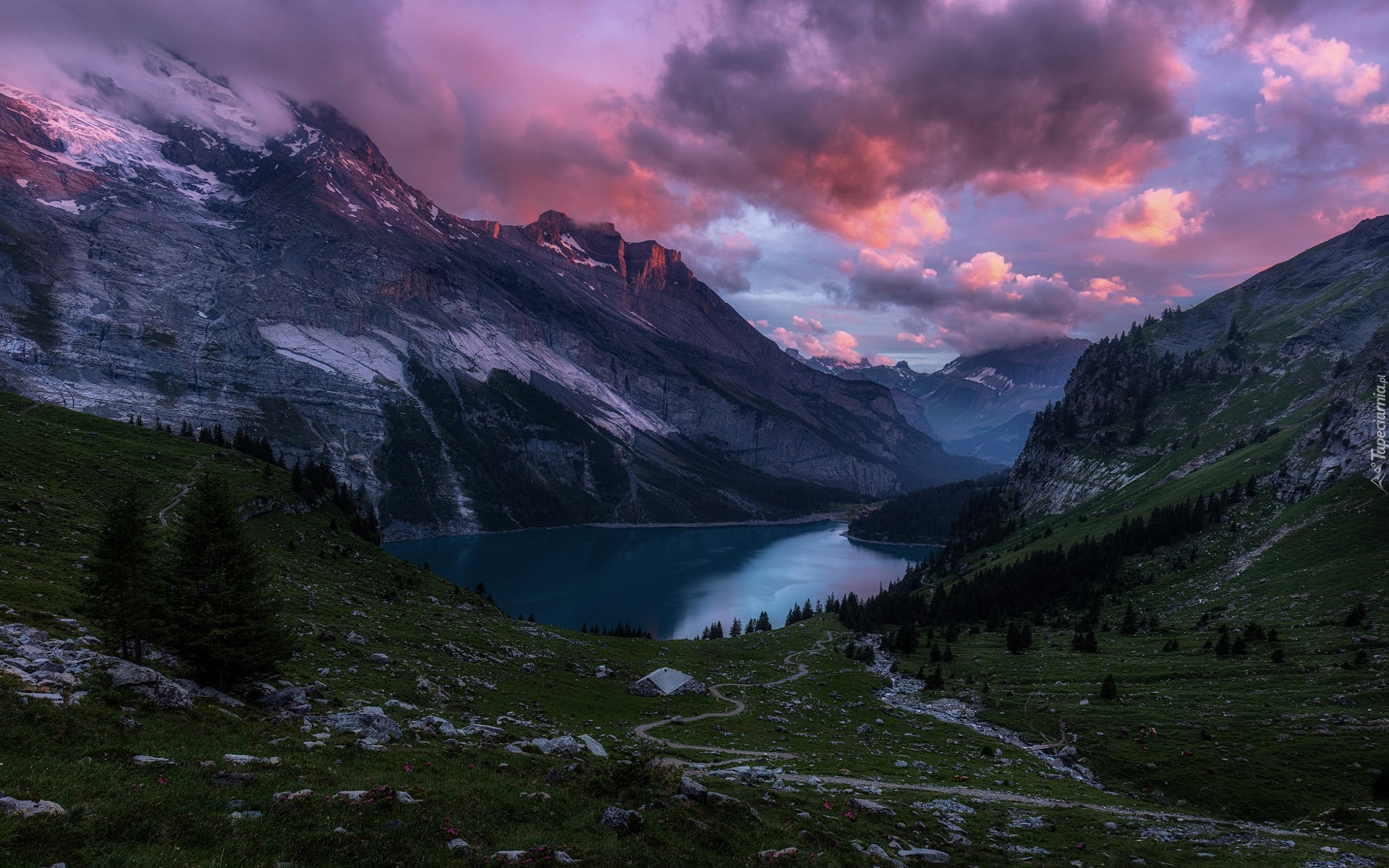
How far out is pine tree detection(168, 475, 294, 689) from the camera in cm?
2514

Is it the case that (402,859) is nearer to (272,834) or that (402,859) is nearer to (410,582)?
(272,834)

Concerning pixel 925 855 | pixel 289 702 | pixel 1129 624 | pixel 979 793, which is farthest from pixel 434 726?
pixel 1129 624

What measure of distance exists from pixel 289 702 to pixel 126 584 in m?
8.16

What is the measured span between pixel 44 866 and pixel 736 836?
15795 mm

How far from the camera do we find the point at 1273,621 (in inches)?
2891

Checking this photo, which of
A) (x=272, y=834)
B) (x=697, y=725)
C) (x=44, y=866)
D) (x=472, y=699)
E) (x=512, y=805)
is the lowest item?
(x=697, y=725)

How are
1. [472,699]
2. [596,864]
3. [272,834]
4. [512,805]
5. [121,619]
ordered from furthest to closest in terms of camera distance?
[472,699] → [121,619] → [512,805] → [596,864] → [272,834]

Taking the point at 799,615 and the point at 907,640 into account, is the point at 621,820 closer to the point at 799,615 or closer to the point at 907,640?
the point at 907,640

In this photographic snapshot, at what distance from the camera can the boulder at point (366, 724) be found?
24.4 m

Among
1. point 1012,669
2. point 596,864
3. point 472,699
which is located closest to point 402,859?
point 596,864

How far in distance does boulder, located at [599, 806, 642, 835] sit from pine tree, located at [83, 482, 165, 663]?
67.0ft

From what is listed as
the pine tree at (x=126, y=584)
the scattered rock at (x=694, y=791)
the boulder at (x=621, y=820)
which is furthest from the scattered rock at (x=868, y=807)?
the pine tree at (x=126, y=584)

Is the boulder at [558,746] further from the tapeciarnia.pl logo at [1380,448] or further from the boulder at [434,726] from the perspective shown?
the tapeciarnia.pl logo at [1380,448]

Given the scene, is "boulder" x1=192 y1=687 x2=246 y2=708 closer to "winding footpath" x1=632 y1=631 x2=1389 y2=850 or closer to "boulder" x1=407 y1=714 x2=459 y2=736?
"boulder" x1=407 y1=714 x2=459 y2=736
